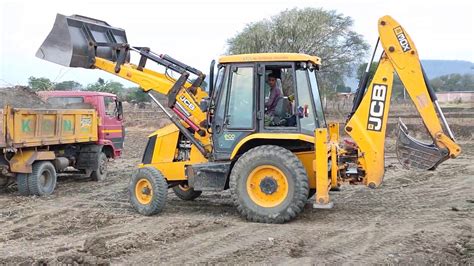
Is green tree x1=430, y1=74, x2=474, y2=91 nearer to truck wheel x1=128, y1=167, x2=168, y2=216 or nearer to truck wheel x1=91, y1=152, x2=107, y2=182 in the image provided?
truck wheel x1=91, y1=152, x2=107, y2=182

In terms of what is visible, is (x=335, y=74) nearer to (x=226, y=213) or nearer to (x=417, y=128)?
(x=417, y=128)

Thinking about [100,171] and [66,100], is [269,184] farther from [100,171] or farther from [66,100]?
[66,100]

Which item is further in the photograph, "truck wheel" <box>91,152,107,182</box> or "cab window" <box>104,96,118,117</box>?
"cab window" <box>104,96,118,117</box>

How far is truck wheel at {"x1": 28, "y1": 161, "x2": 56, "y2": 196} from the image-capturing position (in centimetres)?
1037

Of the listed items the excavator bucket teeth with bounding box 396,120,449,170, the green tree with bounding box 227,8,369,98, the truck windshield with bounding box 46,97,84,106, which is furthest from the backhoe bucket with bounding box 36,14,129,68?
the green tree with bounding box 227,8,369,98

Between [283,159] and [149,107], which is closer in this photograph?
[283,159]

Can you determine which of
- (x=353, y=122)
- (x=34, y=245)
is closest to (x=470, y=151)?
(x=353, y=122)

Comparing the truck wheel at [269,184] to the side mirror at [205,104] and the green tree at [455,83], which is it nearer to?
the side mirror at [205,104]

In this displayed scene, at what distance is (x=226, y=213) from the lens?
873cm

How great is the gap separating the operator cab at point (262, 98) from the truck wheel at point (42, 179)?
3.88m

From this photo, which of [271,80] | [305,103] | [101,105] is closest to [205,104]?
[271,80]

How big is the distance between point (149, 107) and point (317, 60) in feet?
116

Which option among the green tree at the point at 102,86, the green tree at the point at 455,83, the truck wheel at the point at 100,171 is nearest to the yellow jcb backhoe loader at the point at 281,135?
the truck wheel at the point at 100,171

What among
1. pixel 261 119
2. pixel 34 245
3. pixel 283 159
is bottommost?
pixel 34 245
